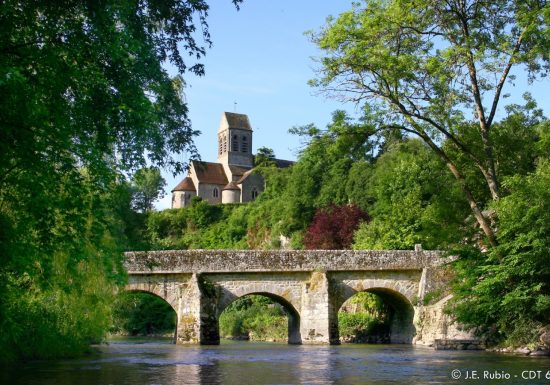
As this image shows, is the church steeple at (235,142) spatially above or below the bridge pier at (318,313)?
above

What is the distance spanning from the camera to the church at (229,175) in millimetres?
77750

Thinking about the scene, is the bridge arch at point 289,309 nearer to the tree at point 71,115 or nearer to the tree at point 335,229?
the tree at point 335,229

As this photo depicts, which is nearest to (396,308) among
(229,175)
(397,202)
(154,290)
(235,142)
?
(397,202)

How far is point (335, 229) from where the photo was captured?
4369 centimetres

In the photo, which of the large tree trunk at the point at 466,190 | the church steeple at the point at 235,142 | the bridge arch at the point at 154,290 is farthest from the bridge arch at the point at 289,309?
the church steeple at the point at 235,142

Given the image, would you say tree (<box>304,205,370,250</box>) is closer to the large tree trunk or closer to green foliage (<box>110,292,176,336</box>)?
green foliage (<box>110,292,176,336</box>)

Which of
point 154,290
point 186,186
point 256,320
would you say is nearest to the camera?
point 154,290

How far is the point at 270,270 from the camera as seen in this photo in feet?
89.9

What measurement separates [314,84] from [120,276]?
12.0 meters

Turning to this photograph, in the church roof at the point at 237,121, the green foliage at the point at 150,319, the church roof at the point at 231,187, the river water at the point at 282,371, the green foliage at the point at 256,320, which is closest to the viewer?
the river water at the point at 282,371

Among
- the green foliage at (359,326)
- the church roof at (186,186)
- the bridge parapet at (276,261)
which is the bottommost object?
the green foliage at (359,326)

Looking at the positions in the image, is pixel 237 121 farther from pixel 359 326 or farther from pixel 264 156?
pixel 359 326

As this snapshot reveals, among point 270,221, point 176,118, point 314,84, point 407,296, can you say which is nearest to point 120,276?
point 176,118

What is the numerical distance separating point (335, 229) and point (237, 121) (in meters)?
45.3
